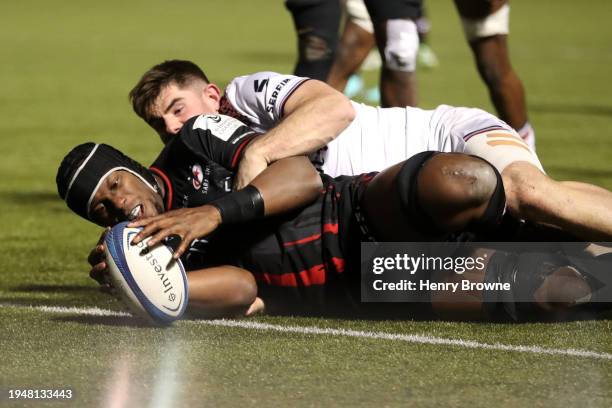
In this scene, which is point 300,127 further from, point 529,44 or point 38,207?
point 529,44

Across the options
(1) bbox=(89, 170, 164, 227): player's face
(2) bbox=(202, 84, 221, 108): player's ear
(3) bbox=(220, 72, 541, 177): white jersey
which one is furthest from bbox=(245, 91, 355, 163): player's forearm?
(2) bbox=(202, 84, 221, 108): player's ear

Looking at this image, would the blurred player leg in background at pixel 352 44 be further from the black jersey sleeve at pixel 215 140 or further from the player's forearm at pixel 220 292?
the player's forearm at pixel 220 292

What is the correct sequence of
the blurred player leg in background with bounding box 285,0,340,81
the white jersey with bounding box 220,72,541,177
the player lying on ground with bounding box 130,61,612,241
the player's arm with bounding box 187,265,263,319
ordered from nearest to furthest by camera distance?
1. the player's arm with bounding box 187,265,263,319
2. the player lying on ground with bounding box 130,61,612,241
3. the white jersey with bounding box 220,72,541,177
4. the blurred player leg in background with bounding box 285,0,340,81

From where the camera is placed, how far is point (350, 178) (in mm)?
4855

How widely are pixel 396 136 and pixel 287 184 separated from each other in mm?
778

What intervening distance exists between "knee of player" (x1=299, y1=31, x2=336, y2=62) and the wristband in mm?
2966

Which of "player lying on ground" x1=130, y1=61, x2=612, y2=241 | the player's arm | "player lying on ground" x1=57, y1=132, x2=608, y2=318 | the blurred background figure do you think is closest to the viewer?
"player lying on ground" x1=57, y1=132, x2=608, y2=318

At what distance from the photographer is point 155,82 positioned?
511 centimetres

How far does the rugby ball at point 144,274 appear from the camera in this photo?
427 cm

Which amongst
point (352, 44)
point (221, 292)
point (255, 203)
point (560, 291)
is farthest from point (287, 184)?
point (352, 44)

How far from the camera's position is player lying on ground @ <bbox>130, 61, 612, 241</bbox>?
15.1 ft

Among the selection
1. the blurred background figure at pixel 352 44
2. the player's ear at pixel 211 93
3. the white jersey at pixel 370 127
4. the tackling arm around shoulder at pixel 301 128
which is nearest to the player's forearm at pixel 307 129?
the tackling arm around shoulder at pixel 301 128

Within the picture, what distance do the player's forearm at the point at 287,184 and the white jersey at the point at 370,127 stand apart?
412 mm

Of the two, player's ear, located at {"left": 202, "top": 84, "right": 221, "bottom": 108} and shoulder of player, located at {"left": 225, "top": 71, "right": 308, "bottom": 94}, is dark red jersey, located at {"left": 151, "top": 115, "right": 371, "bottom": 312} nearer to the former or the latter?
shoulder of player, located at {"left": 225, "top": 71, "right": 308, "bottom": 94}
